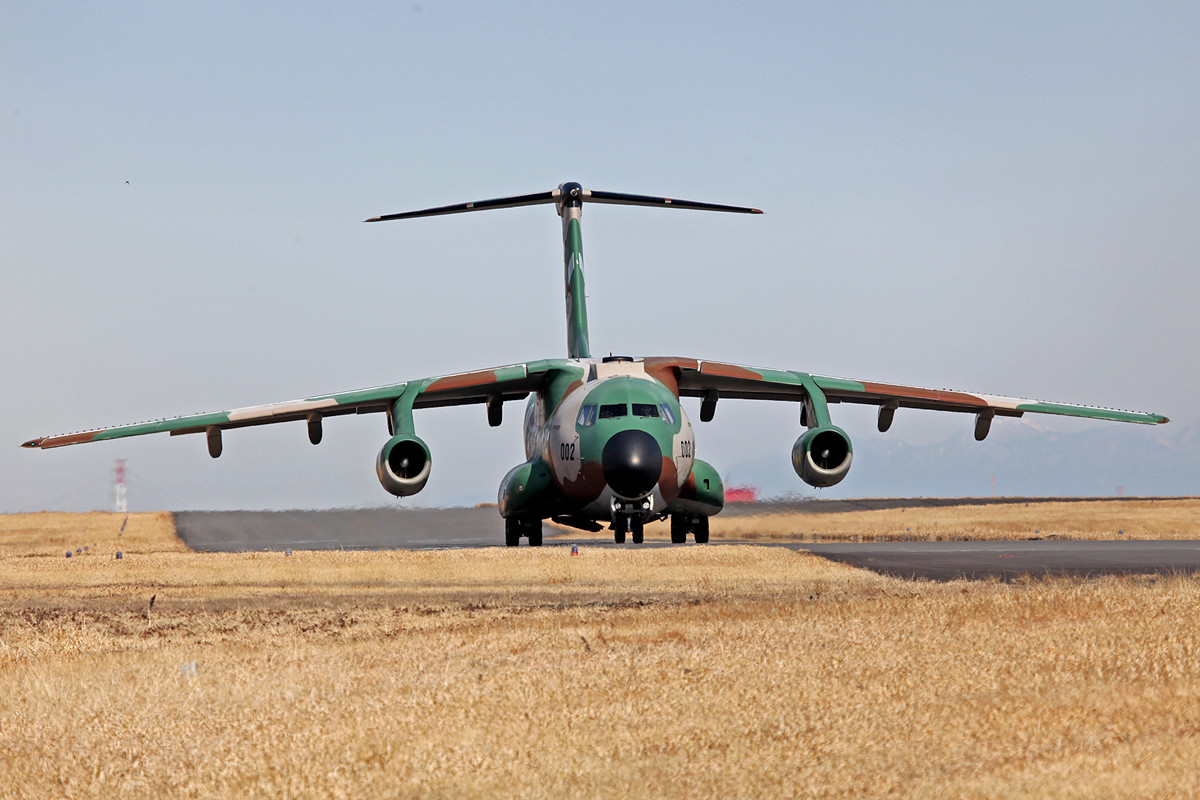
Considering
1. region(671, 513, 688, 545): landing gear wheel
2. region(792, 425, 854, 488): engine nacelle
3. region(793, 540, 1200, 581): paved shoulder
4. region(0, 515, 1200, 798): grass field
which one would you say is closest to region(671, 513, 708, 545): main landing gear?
region(671, 513, 688, 545): landing gear wheel

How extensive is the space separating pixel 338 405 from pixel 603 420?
6676mm

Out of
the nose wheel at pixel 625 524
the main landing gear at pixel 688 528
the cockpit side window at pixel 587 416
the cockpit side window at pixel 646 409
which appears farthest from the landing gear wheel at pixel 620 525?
the main landing gear at pixel 688 528

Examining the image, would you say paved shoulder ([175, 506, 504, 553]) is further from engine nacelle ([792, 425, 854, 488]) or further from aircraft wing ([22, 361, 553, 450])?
engine nacelle ([792, 425, 854, 488])

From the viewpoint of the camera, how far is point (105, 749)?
695 centimetres

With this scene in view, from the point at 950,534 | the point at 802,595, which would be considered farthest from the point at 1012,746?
the point at 950,534

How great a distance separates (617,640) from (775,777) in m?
4.93

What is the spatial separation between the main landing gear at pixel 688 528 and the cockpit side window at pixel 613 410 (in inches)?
298

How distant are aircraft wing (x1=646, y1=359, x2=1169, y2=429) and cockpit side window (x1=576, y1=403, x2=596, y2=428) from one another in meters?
3.46

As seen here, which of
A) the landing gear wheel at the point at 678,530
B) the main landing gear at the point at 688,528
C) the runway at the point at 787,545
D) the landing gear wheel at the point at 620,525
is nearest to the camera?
the runway at the point at 787,545

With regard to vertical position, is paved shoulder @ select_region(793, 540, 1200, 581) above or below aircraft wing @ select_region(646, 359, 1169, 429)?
below

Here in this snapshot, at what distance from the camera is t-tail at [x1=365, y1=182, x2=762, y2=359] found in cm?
3155

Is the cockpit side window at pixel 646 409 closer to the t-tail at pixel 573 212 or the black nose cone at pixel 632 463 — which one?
the black nose cone at pixel 632 463

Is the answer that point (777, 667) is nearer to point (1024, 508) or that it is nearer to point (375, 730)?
point (375, 730)

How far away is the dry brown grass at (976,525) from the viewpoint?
129 feet
